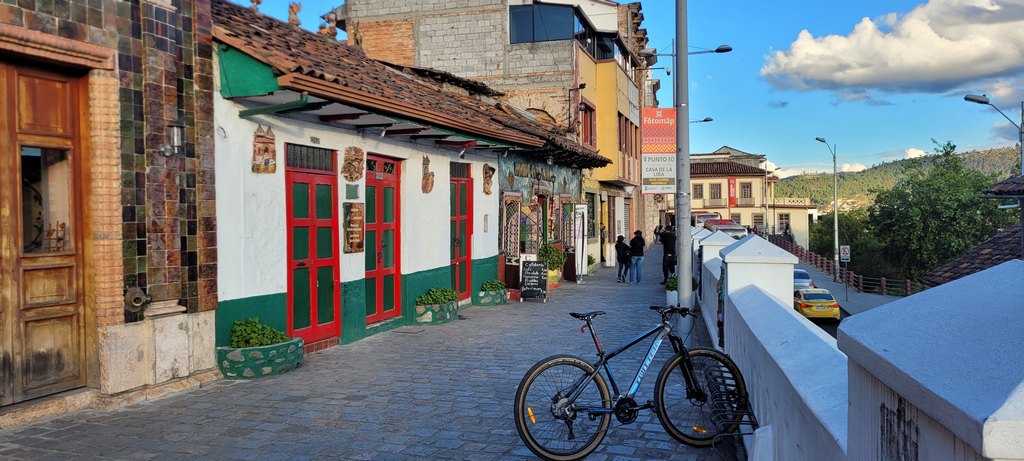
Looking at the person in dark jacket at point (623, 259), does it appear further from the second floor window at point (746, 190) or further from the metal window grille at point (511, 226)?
the second floor window at point (746, 190)

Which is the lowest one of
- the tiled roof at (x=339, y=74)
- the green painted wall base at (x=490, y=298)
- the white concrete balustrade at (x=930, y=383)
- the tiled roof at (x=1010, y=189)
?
the green painted wall base at (x=490, y=298)

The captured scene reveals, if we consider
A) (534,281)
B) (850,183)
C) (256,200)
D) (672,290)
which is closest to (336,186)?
(256,200)

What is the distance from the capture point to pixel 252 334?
25.6 ft

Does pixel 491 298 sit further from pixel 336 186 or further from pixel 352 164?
pixel 336 186

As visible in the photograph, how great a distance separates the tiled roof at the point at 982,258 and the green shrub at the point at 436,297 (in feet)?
53.3

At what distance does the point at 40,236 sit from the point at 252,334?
2212 mm

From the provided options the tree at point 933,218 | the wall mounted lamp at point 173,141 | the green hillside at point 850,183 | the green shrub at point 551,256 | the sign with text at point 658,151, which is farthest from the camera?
the green hillside at point 850,183

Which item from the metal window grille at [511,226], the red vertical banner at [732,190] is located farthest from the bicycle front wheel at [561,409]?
the red vertical banner at [732,190]

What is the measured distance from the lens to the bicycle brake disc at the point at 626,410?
5387mm

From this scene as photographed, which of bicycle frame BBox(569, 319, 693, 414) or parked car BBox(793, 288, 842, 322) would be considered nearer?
bicycle frame BBox(569, 319, 693, 414)

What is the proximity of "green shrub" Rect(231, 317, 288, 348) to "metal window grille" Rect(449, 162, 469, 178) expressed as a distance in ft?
19.6

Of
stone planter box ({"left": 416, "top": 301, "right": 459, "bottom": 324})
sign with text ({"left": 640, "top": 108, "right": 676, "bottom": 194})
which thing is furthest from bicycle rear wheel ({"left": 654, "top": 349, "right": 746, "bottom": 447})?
sign with text ({"left": 640, "top": 108, "right": 676, "bottom": 194})

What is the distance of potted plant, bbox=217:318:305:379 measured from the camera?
24.9 feet

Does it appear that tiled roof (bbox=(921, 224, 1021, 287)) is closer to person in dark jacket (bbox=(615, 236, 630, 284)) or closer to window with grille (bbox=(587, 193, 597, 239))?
person in dark jacket (bbox=(615, 236, 630, 284))
